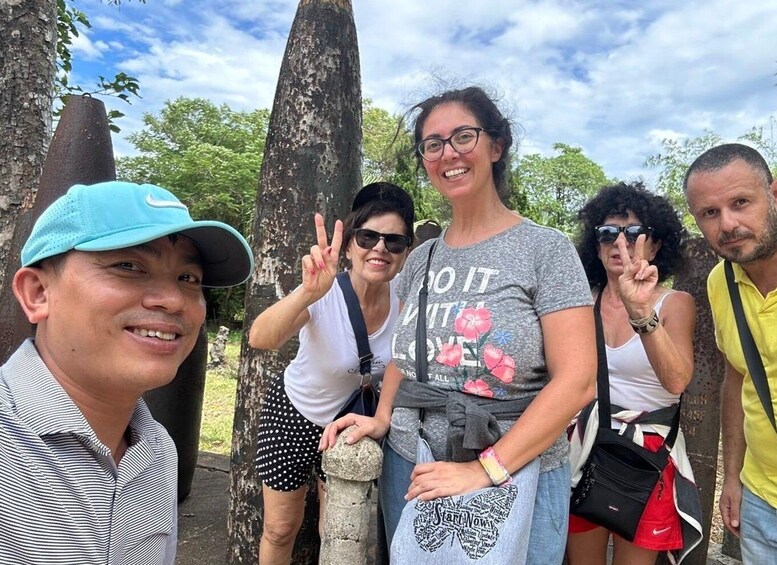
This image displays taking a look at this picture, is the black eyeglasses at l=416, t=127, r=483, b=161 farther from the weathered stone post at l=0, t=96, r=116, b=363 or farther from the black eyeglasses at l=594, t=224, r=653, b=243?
the weathered stone post at l=0, t=96, r=116, b=363

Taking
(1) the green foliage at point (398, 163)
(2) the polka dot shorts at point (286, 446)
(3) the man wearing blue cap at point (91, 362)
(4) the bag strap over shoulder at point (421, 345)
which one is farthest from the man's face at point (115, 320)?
(2) the polka dot shorts at point (286, 446)

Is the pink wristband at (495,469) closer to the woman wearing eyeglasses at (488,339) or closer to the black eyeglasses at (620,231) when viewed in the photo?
the woman wearing eyeglasses at (488,339)

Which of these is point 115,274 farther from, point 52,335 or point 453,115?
point 453,115

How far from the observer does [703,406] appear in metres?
Answer: 3.15

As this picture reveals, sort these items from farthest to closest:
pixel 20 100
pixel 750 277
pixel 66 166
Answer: pixel 20 100, pixel 66 166, pixel 750 277

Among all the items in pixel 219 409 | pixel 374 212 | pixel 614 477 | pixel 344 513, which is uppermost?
pixel 374 212

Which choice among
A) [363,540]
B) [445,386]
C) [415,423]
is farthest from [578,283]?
[363,540]

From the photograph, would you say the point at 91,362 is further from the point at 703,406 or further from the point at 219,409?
the point at 219,409

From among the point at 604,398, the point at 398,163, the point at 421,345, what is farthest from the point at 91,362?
the point at 604,398

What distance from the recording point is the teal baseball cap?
1147 millimetres

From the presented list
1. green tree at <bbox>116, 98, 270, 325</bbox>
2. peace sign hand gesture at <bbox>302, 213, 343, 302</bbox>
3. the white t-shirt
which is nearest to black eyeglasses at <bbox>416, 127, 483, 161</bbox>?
peace sign hand gesture at <bbox>302, 213, 343, 302</bbox>

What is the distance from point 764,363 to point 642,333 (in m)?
0.50

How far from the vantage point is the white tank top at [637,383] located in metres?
2.37

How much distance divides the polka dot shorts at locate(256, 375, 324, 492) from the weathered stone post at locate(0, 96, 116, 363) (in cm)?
145
